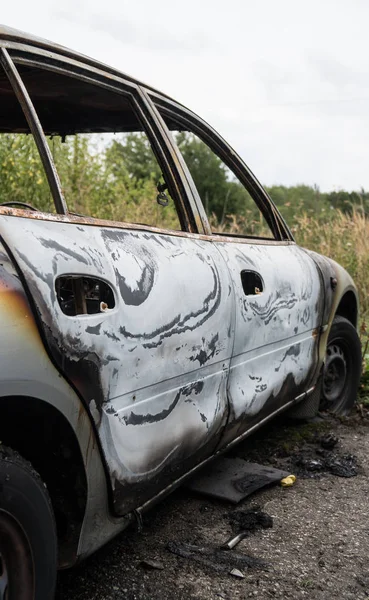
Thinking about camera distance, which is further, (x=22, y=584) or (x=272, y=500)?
(x=272, y=500)

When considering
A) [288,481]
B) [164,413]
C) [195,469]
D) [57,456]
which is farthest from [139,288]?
[288,481]

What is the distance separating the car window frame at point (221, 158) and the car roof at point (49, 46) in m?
0.24

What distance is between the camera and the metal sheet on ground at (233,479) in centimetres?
294

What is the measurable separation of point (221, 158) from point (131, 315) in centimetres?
156

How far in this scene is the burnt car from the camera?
162 centimetres

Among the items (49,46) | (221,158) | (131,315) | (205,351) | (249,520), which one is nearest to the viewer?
(131,315)

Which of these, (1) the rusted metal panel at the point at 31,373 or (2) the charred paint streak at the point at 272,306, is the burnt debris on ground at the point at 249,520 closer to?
(2) the charred paint streak at the point at 272,306

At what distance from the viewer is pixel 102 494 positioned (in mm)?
1901

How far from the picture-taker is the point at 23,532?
157 centimetres

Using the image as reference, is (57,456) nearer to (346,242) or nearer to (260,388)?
(260,388)

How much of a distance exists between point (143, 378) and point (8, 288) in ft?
2.05

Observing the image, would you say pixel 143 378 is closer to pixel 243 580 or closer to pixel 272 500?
pixel 243 580

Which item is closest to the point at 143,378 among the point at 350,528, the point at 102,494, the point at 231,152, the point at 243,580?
the point at 102,494

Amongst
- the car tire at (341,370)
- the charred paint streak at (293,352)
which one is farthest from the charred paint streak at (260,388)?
the car tire at (341,370)
